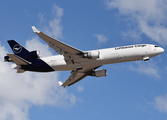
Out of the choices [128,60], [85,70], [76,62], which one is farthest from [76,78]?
[128,60]

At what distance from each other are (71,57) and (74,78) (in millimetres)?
10276

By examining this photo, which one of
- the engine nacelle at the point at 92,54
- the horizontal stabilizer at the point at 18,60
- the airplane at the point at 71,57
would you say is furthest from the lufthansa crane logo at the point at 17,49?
the engine nacelle at the point at 92,54

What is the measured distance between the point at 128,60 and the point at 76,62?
934 centimetres

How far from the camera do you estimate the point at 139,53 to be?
4456cm

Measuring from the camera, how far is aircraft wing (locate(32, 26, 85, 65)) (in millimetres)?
40338

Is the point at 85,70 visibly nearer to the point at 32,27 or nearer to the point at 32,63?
the point at 32,63

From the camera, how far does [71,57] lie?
45.0 metres

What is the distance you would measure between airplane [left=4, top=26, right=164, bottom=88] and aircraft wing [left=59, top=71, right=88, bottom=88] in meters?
3.65

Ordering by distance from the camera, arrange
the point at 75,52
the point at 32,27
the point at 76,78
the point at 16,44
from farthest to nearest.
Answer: the point at 76,78, the point at 16,44, the point at 75,52, the point at 32,27

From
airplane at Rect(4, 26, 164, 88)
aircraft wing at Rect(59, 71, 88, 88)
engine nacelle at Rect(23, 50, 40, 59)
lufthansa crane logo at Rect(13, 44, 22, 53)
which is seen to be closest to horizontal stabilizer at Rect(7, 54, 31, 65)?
airplane at Rect(4, 26, 164, 88)

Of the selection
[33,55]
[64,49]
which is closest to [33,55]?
[33,55]

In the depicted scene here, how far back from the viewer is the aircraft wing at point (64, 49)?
132 ft

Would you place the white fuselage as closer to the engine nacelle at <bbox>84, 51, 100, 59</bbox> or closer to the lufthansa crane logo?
the engine nacelle at <bbox>84, 51, 100, 59</bbox>

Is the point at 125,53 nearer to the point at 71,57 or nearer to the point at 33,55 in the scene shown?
the point at 71,57
